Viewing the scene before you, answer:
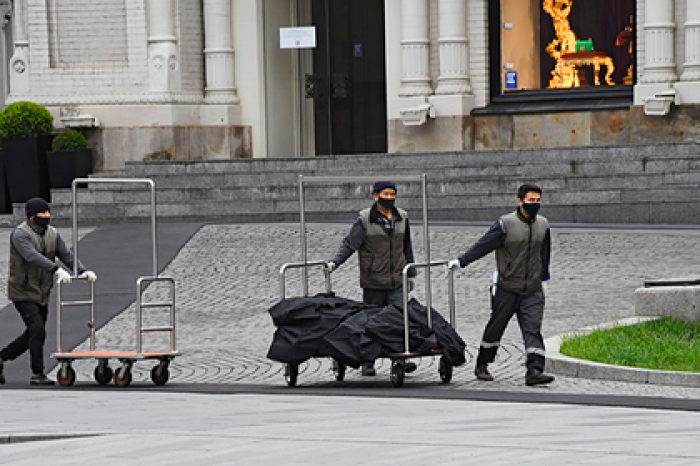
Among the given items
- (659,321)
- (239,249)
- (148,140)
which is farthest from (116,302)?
(148,140)

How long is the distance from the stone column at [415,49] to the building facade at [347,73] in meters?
0.03

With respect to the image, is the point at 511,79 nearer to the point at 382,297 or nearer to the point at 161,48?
the point at 161,48

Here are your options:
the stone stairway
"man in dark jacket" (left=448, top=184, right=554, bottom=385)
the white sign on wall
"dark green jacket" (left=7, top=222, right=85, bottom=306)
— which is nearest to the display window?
the stone stairway

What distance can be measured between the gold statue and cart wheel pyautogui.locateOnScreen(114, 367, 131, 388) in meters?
17.6

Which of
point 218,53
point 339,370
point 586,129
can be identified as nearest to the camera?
point 339,370

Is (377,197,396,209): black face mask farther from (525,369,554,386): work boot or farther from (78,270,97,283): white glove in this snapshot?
(78,270,97,283): white glove

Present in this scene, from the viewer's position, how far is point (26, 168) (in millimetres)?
27500

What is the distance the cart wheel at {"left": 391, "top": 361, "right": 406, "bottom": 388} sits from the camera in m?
11.8

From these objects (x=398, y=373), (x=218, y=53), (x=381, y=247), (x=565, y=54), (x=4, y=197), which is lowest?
(x=398, y=373)

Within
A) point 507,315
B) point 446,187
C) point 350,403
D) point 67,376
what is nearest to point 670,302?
point 507,315

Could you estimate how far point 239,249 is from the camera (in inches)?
830

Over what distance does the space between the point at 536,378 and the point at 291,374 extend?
1976mm

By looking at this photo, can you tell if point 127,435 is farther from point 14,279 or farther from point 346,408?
point 14,279

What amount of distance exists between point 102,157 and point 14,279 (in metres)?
16.8
